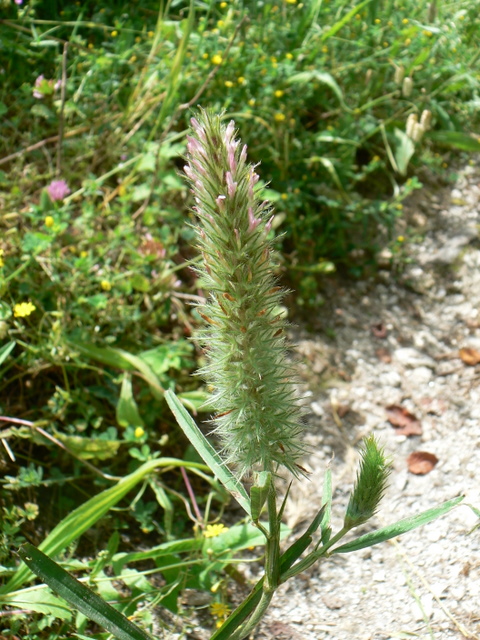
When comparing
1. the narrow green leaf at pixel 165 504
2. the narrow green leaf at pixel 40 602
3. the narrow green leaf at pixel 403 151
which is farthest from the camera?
the narrow green leaf at pixel 403 151

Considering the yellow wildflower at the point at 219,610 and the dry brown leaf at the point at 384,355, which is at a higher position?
the dry brown leaf at the point at 384,355

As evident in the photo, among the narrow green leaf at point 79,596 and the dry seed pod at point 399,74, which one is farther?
the dry seed pod at point 399,74

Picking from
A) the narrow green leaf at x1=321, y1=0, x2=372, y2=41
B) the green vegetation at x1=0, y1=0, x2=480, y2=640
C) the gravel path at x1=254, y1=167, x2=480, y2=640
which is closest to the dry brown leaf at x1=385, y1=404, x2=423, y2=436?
the gravel path at x1=254, y1=167, x2=480, y2=640

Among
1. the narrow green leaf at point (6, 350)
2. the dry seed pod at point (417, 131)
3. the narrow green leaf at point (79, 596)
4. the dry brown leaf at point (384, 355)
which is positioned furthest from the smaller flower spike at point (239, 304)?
the dry seed pod at point (417, 131)

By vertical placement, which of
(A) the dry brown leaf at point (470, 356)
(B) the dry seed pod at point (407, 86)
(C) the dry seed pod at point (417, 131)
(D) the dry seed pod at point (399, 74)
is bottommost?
(A) the dry brown leaf at point (470, 356)

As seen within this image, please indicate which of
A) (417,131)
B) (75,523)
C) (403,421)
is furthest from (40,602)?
(417,131)

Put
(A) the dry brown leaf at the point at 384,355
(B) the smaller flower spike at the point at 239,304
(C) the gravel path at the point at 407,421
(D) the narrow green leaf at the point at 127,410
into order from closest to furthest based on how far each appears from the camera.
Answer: (B) the smaller flower spike at the point at 239,304
(C) the gravel path at the point at 407,421
(D) the narrow green leaf at the point at 127,410
(A) the dry brown leaf at the point at 384,355

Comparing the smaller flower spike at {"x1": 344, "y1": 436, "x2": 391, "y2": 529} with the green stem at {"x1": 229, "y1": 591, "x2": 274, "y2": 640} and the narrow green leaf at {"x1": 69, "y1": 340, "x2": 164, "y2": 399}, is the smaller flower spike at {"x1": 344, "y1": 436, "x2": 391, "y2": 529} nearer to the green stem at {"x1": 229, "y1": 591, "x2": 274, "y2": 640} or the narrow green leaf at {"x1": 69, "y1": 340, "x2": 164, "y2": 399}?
the green stem at {"x1": 229, "y1": 591, "x2": 274, "y2": 640}

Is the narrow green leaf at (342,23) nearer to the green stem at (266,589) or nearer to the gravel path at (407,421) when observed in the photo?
the gravel path at (407,421)

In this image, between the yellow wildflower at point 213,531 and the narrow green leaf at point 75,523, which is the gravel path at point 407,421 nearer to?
the yellow wildflower at point 213,531

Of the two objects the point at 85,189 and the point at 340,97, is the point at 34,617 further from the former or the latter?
the point at 340,97
